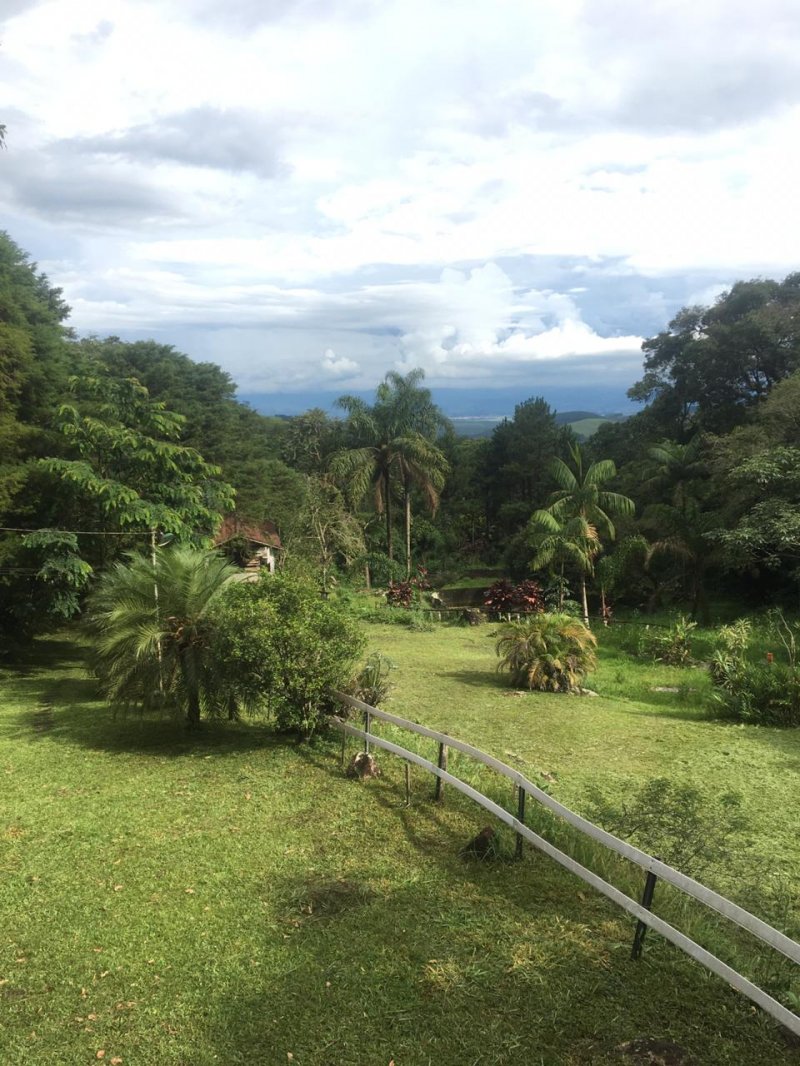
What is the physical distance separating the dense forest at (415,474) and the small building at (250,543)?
54cm

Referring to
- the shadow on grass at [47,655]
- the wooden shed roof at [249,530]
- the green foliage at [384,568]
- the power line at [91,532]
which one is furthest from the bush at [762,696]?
the wooden shed roof at [249,530]

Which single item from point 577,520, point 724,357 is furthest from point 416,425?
point 724,357

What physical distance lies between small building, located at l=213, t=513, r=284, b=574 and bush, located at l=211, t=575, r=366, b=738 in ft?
52.9

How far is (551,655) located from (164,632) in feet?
21.1

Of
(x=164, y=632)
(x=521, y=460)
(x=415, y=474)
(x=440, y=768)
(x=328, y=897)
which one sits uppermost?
(x=521, y=460)

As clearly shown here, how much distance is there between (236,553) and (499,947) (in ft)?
75.1

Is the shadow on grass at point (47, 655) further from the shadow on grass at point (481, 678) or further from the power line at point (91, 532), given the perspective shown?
the shadow on grass at point (481, 678)

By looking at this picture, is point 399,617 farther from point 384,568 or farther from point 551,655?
point 551,655

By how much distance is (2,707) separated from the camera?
1210 centimetres

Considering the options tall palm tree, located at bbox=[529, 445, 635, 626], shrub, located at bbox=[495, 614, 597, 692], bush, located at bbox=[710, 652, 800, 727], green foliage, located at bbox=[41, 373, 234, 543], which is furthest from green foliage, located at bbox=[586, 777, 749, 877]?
tall palm tree, located at bbox=[529, 445, 635, 626]

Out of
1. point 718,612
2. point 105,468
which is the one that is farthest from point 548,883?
point 718,612

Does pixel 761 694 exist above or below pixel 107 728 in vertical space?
above

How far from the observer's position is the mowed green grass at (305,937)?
360 cm

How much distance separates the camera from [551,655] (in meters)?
12.2
